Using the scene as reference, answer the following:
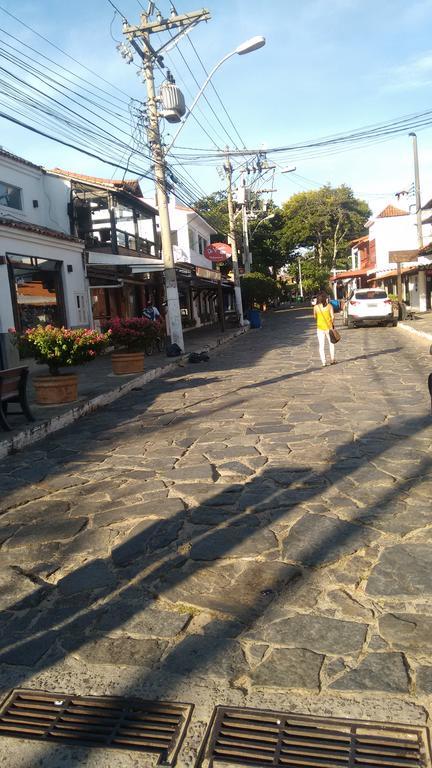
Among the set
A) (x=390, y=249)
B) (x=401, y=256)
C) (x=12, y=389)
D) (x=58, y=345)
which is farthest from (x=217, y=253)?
(x=390, y=249)

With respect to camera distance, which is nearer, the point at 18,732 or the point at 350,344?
the point at 18,732

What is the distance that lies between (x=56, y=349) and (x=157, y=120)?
10568 millimetres

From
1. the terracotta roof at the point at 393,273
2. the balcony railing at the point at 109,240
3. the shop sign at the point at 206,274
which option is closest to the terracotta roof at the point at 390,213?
the terracotta roof at the point at 393,273

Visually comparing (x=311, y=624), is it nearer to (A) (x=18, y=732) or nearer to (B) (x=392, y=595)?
(B) (x=392, y=595)

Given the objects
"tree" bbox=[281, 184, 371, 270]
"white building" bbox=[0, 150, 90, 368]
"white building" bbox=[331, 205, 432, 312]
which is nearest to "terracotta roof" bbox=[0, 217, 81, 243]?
"white building" bbox=[0, 150, 90, 368]

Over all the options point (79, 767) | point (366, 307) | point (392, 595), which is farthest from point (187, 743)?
point (366, 307)

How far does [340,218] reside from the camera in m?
66.3

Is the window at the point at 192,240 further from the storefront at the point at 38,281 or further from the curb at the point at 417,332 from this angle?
the storefront at the point at 38,281

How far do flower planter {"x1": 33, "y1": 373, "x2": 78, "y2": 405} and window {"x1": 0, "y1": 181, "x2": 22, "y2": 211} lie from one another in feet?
33.7

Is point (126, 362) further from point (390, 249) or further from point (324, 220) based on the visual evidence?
point (324, 220)

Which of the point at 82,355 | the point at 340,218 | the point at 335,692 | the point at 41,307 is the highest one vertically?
the point at 340,218

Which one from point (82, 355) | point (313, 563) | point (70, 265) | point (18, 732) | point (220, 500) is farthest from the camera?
point (70, 265)

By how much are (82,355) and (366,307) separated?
15.8 meters

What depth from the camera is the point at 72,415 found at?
930cm
